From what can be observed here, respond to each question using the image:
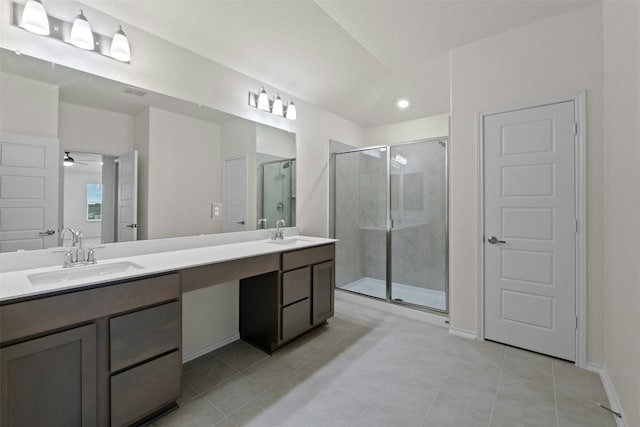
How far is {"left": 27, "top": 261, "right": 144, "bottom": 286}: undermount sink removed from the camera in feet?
4.60

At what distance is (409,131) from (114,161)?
3584 mm

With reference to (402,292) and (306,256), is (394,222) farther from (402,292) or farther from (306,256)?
(306,256)

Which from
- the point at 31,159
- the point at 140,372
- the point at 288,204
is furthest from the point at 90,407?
the point at 288,204

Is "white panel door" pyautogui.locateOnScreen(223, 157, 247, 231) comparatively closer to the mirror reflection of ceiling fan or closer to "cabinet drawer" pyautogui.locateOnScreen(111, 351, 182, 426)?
the mirror reflection of ceiling fan

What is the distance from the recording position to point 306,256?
249 centimetres

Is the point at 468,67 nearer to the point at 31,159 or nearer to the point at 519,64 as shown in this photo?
the point at 519,64

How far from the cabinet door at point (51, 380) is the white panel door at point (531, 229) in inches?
110

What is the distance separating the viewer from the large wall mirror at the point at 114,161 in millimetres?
1487

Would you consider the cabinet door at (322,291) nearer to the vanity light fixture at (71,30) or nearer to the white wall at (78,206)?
the white wall at (78,206)

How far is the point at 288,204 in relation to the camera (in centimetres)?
311

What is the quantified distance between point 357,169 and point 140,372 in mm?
3206

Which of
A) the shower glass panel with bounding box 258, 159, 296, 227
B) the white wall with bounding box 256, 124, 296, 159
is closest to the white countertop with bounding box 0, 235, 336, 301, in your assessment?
the shower glass panel with bounding box 258, 159, 296, 227

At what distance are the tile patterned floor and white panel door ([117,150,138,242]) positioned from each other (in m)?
1.08

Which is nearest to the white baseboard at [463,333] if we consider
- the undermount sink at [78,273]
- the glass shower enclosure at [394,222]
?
the glass shower enclosure at [394,222]
